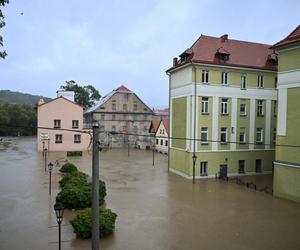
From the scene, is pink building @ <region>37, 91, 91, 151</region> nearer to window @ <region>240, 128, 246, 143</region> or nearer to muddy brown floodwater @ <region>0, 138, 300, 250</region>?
muddy brown floodwater @ <region>0, 138, 300, 250</region>

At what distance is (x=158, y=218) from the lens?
15.1m

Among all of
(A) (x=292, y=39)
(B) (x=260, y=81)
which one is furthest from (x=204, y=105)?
(A) (x=292, y=39)

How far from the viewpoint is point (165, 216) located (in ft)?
50.6

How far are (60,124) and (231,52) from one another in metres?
29.5

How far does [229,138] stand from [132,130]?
93.1 ft

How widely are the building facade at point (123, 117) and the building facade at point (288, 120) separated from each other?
108 ft

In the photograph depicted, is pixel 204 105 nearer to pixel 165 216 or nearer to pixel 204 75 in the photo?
pixel 204 75

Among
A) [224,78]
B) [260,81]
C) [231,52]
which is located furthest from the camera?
[260,81]

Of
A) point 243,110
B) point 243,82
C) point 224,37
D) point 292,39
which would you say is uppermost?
point 224,37

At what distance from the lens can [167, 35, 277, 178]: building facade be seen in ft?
→ 83.3

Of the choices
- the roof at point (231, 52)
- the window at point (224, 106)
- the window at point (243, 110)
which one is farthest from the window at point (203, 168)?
the roof at point (231, 52)

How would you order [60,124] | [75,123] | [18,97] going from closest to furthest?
[60,124]
[75,123]
[18,97]

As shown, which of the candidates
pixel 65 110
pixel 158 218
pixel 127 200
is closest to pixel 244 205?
pixel 158 218

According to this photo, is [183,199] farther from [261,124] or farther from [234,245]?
[261,124]
